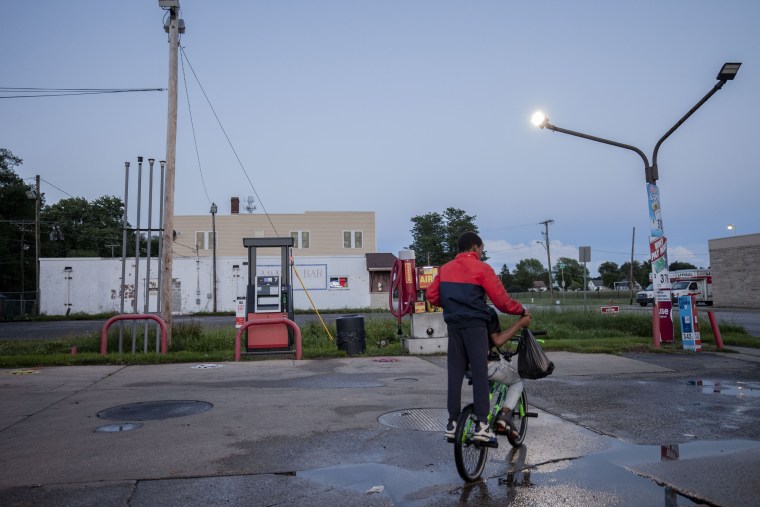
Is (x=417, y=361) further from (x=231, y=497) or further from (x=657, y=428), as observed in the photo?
(x=231, y=497)

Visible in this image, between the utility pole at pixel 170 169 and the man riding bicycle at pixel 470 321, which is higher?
the utility pole at pixel 170 169

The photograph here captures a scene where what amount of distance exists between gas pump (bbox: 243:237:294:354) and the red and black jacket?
8199 millimetres

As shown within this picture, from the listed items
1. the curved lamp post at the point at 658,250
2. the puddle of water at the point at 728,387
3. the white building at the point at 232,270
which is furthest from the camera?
the white building at the point at 232,270

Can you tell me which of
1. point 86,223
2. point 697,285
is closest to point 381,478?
point 697,285

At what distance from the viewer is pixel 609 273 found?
15212cm

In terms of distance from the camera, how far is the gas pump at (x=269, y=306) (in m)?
12.6

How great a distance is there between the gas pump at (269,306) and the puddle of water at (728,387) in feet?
25.9

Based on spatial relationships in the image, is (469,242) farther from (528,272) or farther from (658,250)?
(528,272)

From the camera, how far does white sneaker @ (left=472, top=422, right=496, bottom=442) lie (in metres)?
4.30

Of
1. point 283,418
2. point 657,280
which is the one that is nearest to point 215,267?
point 657,280

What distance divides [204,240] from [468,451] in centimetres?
4418

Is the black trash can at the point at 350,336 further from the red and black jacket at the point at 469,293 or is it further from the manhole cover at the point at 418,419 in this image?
the red and black jacket at the point at 469,293

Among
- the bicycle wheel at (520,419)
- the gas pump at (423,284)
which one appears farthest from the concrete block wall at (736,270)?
the bicycle wheel at (520,419)

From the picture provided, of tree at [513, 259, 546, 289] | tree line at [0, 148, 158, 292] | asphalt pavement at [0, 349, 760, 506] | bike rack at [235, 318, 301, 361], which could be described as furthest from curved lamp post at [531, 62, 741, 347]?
tree at [513, 259, 546, 289]
